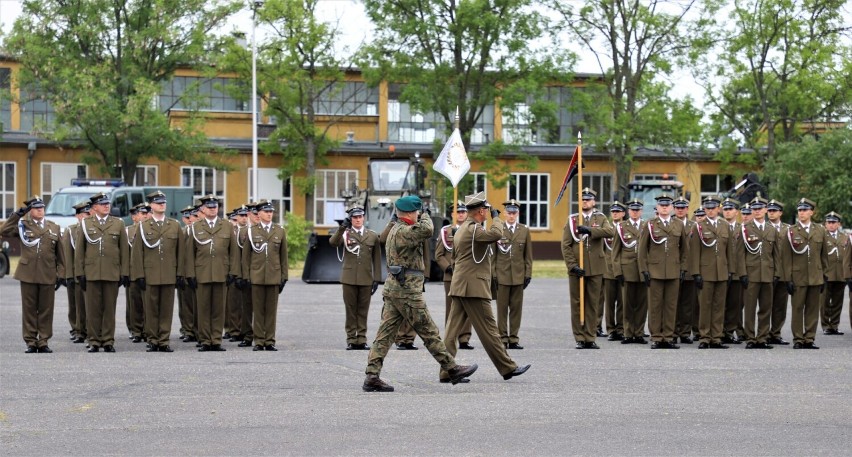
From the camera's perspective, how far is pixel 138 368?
43.1 ft

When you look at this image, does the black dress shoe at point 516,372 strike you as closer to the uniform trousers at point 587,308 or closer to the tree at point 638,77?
the uniform trousers at point 587,308

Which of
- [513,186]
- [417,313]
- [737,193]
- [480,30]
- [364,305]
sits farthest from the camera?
[513,186]

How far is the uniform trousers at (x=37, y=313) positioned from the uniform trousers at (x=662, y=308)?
294 inches

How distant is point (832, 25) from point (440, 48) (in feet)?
42.8

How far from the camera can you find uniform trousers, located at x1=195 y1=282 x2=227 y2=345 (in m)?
15.3

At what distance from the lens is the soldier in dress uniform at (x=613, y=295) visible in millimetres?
17188

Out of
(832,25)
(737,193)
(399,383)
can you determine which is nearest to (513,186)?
(832,25)

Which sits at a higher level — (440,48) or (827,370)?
(440,48)

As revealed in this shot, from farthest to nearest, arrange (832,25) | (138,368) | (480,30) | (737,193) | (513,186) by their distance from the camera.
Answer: (513,186)
(832,25)
(480,30)
(737,193)
(138,368)

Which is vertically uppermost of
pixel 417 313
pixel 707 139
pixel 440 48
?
pixel 440 48

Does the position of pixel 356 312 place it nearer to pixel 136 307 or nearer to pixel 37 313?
pixel 136 307

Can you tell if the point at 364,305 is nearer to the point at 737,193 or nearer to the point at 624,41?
the point at 737,193

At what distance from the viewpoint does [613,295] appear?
1733cm

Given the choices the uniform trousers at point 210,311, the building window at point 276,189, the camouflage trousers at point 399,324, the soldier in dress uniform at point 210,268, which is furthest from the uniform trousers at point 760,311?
the building window at point 276,189
